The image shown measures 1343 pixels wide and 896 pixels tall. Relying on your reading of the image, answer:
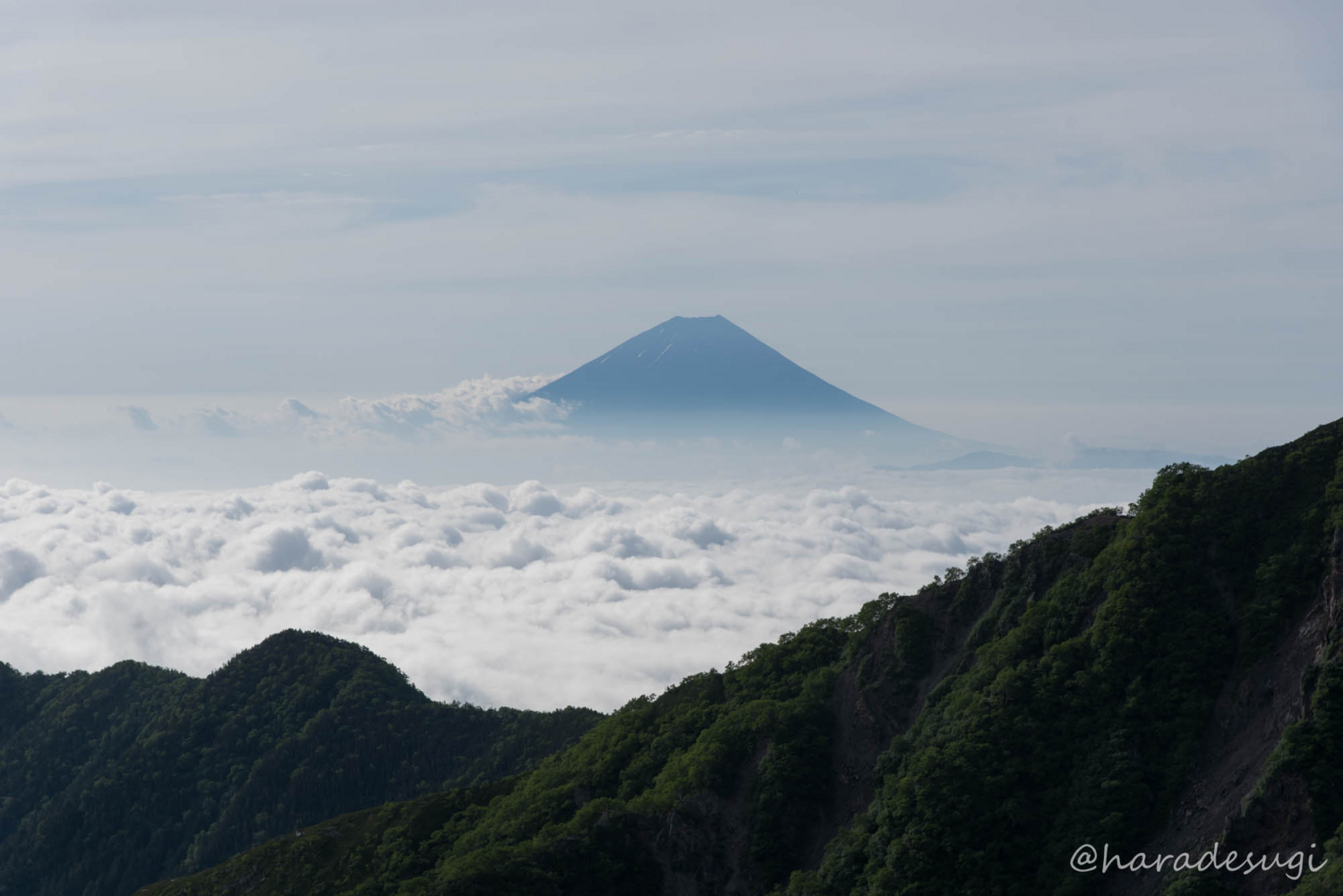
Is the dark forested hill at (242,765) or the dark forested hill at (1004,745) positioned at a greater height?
the dark forested hill at (1004,745)

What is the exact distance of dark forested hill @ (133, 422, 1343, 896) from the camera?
6000 centimetres

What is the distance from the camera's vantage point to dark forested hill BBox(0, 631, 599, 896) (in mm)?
162625

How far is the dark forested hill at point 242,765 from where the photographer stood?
163 metres

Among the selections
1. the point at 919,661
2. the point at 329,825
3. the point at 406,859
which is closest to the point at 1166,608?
the point at 919,661

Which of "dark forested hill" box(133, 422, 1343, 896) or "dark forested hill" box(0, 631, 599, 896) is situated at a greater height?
"dark forested hill" box(133, 422, 1343, 896)

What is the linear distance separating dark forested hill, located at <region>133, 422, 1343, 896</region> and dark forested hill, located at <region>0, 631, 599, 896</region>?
→ 71.7 meters

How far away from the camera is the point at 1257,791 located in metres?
54.8

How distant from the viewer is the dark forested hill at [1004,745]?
6000 centimetres

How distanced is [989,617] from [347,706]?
124m

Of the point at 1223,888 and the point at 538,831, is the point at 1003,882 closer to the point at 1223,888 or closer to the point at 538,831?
the point at 1223,888

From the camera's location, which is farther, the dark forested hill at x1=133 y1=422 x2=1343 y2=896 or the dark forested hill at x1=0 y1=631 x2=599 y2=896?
the dark forested hill at x1=0 y1=631 x2=599 y2=896

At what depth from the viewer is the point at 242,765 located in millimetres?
169375

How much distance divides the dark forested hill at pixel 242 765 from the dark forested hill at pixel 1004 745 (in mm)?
71689

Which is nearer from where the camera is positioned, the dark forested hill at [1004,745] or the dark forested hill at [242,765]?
the dark forested hill at [1004,745]
